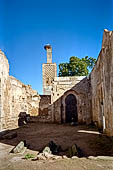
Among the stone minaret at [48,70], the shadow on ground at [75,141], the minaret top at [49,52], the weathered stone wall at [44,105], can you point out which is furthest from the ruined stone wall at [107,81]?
the minaret top at [49,52]

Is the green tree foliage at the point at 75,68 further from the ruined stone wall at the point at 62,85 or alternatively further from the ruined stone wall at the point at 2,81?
the ruined stone wall at the point at 2,81

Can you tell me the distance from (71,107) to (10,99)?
7.16 m

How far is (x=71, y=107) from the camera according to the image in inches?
582

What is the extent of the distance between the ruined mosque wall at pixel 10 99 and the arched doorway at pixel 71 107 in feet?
17.5

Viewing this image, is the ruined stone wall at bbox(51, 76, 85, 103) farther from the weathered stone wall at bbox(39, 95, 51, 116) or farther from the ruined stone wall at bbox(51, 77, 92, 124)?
the weathered stone wall at bbox(39, 95, 51, 116)

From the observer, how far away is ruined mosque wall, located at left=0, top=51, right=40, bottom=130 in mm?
9002

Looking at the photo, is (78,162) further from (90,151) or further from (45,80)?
(45,80)

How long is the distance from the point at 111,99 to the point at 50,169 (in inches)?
160

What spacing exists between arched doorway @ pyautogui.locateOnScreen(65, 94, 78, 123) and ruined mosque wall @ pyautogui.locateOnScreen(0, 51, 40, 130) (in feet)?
17.5

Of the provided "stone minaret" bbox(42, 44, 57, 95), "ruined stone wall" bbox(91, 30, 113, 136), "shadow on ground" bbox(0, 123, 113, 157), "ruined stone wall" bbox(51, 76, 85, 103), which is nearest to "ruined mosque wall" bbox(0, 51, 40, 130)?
"shadow on ground" bbox(0, 123, 113, 157)

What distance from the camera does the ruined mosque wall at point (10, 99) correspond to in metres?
9.00

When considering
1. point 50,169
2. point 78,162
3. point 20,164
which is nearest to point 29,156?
point 20,164

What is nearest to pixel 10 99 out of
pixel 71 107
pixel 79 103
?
pixel 71 107

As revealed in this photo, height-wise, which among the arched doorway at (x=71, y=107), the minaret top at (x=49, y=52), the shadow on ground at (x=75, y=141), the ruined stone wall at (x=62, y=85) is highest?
the minaret top at (x=49, y=52)
